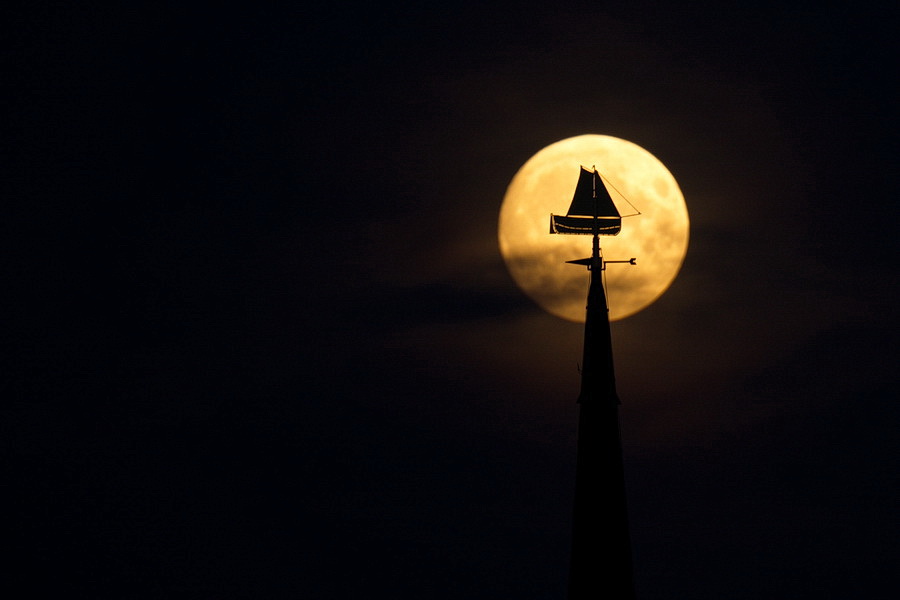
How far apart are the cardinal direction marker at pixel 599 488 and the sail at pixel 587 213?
534 cm

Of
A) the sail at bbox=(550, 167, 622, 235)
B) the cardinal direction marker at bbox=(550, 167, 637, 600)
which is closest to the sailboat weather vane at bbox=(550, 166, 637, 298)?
the sail at bbox=(550, 167, 622, 235)

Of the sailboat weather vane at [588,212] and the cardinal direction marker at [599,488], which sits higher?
the sailboat weather vane at [588,212]

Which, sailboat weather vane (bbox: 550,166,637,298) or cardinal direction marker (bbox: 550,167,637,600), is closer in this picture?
cardinal direction marker (bbox: 550,167,637,600)

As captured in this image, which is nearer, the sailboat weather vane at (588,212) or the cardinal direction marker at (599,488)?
the cardinal direction marker at (599,488)

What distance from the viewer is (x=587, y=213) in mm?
57531

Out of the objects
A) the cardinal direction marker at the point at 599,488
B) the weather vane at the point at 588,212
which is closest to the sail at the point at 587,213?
the weather vane at the point at 588,212

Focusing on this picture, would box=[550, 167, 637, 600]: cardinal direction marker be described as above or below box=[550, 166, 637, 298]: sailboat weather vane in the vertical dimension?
below

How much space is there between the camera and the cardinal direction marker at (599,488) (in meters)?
50.1

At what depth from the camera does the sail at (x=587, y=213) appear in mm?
57500

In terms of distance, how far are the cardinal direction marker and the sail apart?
5.34 meters

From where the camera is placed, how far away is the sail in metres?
57.5

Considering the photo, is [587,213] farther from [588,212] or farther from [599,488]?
[599,488]

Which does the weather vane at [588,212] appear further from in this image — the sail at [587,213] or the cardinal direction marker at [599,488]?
the cardinal direction marker at [599,488]

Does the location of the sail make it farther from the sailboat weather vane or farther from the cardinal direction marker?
the cardinal direction marker
